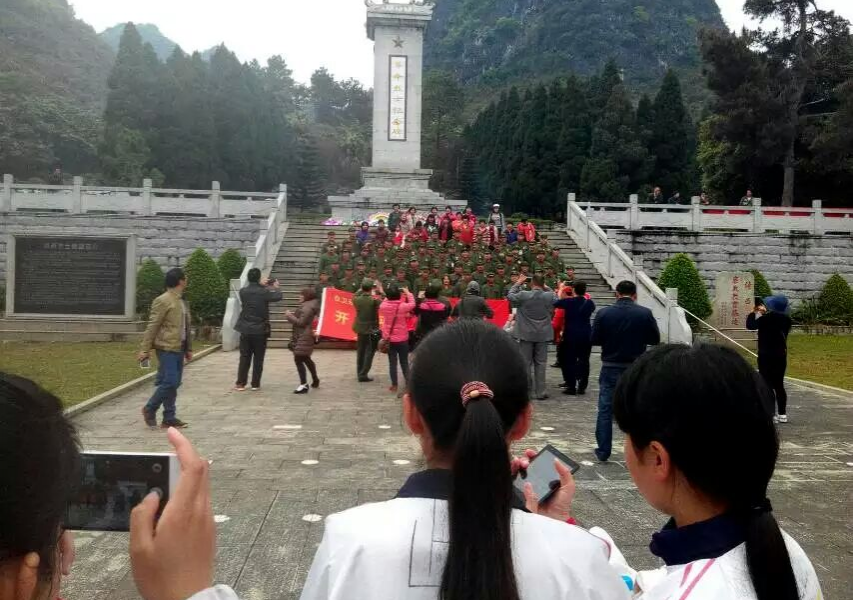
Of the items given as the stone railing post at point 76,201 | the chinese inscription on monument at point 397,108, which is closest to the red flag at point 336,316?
the stone railing post at point 76,201

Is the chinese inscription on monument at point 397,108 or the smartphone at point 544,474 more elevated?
the chinese inscription on monument at point 397,108

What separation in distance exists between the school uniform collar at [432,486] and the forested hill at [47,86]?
121ft

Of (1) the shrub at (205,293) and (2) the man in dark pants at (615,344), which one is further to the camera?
(1) the shrub at (205,293)

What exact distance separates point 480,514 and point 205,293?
14.4 m

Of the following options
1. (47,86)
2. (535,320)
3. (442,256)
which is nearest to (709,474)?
(535,320)

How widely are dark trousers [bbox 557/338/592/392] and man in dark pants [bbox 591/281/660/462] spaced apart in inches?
120

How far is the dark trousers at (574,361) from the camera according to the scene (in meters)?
8.77

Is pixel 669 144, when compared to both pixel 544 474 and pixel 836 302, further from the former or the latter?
pixel 544 474

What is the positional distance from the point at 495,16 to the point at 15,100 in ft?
Result: 216

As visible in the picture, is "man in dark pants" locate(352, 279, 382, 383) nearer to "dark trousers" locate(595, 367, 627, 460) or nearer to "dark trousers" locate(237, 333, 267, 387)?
"dark trousers" locate(237, 333, 267, 387)

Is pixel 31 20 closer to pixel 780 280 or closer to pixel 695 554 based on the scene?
pixel 780 280

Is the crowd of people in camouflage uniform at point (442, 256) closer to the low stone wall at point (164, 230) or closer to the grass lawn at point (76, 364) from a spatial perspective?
the low stone wall at point (164, 230)

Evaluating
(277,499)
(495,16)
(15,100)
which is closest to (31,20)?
(15,100)

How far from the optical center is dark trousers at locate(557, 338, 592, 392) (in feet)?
28.8
